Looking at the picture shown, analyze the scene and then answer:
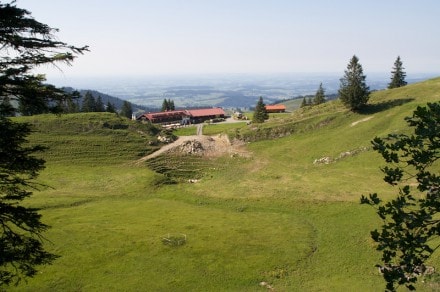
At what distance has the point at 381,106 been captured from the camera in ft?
270

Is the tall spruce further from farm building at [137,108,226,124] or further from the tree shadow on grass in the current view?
farm building at [137,108,226,124]

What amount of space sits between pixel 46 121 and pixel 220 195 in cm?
4824

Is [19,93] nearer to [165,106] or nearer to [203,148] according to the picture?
[203,148]

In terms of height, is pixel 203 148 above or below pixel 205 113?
below

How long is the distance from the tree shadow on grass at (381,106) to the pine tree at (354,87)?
145 cm

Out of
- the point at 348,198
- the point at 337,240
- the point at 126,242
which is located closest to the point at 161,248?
the point at 126,242

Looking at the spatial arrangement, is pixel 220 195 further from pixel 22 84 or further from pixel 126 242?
pixel 22 84

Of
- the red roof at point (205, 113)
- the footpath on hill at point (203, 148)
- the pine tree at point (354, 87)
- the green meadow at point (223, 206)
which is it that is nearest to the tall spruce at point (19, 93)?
the green meadow at point (223, 206)

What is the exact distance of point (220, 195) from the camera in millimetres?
58281

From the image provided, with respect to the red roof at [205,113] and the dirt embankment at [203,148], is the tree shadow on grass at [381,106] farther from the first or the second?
the red roof at [205,113]

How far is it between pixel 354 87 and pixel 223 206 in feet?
149

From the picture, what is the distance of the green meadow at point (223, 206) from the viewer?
109 feet

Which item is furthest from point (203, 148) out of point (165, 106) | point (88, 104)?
point (165, 106)

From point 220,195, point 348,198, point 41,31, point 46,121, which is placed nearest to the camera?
point 41,31
